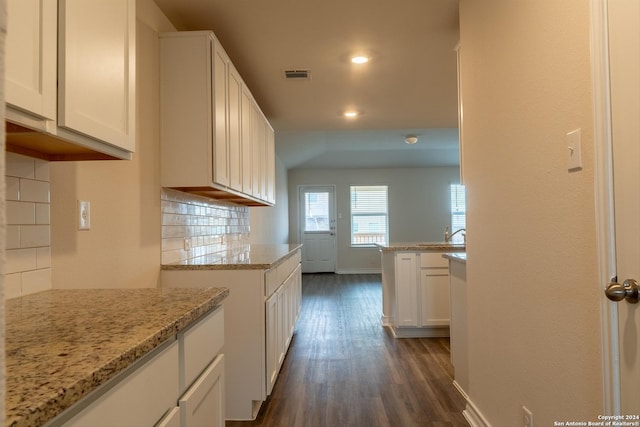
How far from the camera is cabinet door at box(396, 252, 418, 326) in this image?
3.59m

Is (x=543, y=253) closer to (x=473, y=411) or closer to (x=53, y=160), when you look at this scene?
(x=473, y=411)

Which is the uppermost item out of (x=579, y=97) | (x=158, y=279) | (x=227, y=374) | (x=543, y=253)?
(x=579, y=97)

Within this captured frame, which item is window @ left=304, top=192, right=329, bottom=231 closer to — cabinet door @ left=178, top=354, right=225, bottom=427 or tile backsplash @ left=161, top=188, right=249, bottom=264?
tile backsplash @ left=161, top=188, right=249, bottom=264

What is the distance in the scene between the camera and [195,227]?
2.64 m

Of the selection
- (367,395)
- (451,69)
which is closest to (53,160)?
(367,395)

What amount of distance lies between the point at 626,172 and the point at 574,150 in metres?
0.21

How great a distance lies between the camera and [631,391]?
94 cm

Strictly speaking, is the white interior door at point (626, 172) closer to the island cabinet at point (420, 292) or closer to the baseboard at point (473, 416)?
the baseboard at point (473, 416)

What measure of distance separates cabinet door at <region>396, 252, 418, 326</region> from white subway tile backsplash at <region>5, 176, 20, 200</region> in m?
3.02

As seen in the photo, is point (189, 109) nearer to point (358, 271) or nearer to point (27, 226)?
point (27, 226)

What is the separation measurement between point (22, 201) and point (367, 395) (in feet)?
7.00

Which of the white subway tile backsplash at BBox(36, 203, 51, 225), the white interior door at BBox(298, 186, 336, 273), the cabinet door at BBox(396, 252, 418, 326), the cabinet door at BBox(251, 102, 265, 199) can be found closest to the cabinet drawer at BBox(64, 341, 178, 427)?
the white subway tile backsplash at BBox(36, 203, 51, 225)

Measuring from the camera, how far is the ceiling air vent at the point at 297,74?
2944 mm

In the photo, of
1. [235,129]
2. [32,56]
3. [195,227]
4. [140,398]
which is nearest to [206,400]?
[140,398]
